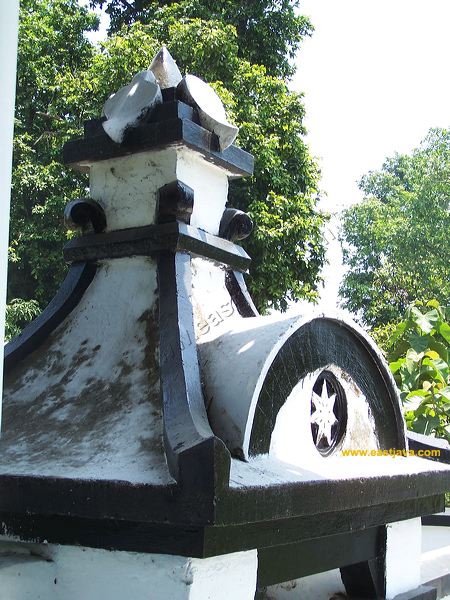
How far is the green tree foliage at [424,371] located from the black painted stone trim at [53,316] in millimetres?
5356

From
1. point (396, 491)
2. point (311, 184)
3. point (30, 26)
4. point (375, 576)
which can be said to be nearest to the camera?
point (396, 491)

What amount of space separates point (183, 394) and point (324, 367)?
66cm

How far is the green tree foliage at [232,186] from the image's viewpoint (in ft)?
39.7

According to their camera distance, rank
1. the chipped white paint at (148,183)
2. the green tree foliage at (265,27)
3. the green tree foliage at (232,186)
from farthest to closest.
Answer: the green tree foliage at (265,27) → the green tree foliage at (232,186) → the chipped white paint at (148,183)

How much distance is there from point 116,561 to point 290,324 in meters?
0.86

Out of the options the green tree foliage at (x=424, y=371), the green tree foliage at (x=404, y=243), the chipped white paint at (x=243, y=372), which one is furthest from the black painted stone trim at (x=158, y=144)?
Answer: the green tree foliage at (x=404, y=243)

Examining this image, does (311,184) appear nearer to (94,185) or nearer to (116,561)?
(94,185)

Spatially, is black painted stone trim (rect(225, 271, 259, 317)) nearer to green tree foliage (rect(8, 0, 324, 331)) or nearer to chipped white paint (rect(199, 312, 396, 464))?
chipped white paint (rect(199, 312, 396, 464))

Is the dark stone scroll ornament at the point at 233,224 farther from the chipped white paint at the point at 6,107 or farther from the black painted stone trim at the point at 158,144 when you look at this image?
the chipped white paint at the point at 6,107

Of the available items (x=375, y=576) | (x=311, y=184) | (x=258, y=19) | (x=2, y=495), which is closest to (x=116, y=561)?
(x=2, y=495)

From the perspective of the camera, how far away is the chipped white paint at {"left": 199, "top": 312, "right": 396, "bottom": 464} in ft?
7.35

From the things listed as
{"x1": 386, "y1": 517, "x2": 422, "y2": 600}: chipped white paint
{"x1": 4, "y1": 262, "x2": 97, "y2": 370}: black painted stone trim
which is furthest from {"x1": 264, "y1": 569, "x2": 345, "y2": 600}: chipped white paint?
{"x1": 4, "y1": 262, "x2": 97, "y2": 370}: black painted stone trim

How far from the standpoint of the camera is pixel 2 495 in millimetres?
2158

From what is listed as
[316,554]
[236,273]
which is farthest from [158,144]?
[316,554]
